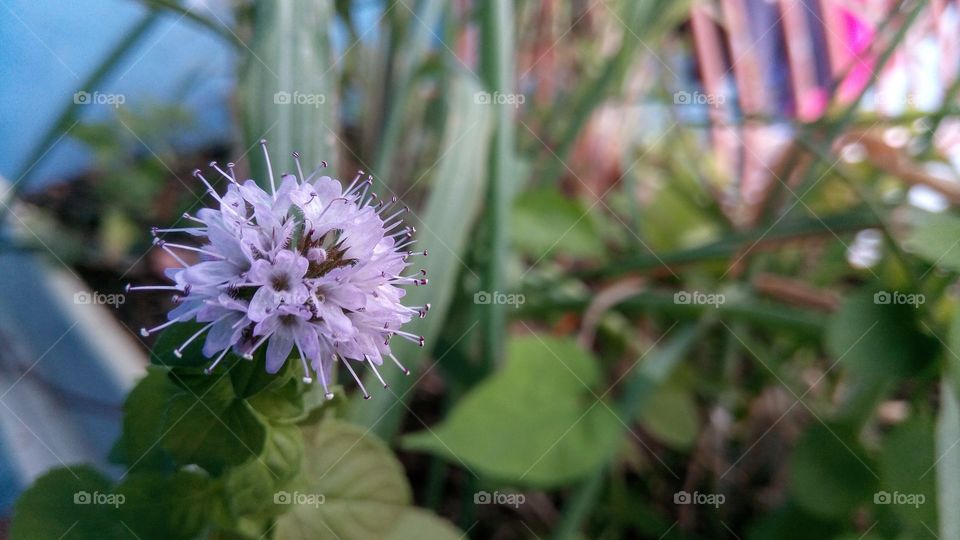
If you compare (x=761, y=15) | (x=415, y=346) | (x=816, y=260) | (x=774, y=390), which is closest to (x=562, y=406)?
(x=415, y=346)

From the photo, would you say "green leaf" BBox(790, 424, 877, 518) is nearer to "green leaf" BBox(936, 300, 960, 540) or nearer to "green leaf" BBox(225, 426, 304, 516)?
"green leaf" BBox(936, 300, 960, 540)

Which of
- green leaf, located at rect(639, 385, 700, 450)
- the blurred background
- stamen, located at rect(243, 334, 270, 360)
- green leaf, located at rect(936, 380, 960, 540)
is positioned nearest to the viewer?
stamen, located at rect(243, 334, 270, 360)

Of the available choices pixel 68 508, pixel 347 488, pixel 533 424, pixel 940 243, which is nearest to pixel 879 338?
pixel 940 243

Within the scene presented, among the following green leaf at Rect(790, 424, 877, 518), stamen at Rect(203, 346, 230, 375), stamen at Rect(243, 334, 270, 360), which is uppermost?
stamen at Rect(243, 334, 270, 360)

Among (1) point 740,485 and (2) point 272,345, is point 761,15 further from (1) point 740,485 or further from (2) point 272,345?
(2) point 272,345

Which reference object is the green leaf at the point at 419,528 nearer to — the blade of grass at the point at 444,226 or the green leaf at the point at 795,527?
the blade of grass at the point at 444,226

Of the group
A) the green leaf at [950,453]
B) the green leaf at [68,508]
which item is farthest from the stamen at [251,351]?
the green leaf at [950,453]

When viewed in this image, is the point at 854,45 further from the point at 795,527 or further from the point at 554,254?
the point at 795,527

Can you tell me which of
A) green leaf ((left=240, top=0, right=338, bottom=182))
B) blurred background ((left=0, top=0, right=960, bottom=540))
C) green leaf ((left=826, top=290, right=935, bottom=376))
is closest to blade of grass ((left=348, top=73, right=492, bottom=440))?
blurred background ((left=0, top=0, right=960, bottom=540))
